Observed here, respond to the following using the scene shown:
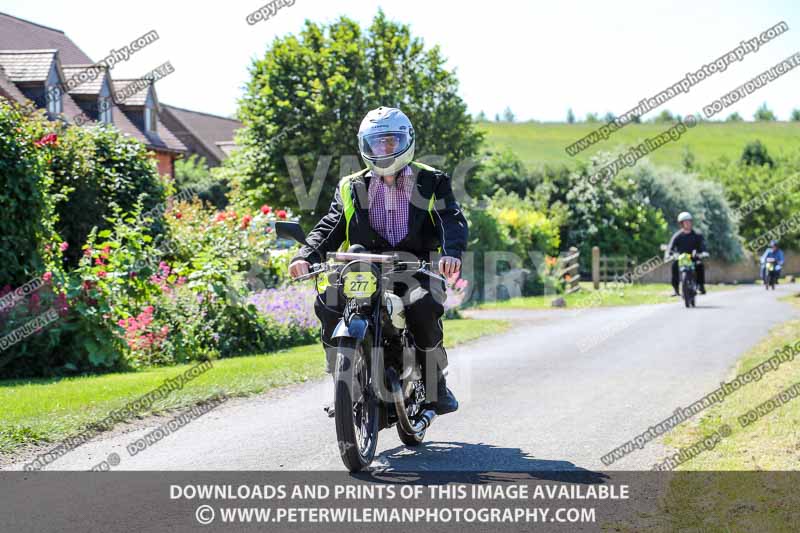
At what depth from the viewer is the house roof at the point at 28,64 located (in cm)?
3006

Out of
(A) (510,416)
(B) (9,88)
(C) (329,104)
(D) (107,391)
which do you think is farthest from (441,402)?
(B) (9,88)

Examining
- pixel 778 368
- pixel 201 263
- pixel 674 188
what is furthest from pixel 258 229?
pixel 674 188

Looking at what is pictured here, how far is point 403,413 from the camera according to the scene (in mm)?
6547

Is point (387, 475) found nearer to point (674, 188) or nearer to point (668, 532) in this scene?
point (668, 532)

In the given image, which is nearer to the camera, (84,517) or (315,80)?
(84,517)

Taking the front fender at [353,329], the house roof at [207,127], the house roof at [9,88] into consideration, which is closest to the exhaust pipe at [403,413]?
the front fender at [353,329]

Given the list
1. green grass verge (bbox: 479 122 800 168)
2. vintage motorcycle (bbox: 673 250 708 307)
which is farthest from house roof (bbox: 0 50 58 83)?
green grass verge (bbox: 479 122 800 168)

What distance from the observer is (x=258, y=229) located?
18328 millimetres

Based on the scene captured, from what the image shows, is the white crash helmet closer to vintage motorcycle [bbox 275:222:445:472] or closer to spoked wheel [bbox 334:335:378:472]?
vintage motorcycle [bbox 275:222:445:472]

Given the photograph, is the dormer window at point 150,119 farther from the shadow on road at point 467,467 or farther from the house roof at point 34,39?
the shadow on road at point 467,467

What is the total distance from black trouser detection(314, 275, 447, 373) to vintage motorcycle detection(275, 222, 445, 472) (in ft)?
0.20

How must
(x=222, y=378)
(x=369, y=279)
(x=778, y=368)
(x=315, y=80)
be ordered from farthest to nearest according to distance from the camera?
(x=315, y=80)
(x=778, y=368)
(x=222, y=378)
(x=369, y=279)

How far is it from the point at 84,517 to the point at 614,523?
9.60 ft

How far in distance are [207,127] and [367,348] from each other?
60985 mm
